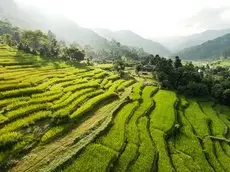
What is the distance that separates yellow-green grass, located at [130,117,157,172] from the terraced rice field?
122 mm

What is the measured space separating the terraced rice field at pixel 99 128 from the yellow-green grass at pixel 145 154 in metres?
0.12

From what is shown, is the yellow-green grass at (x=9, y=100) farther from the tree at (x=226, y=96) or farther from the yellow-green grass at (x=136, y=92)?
the tree at (x=226, y=96)

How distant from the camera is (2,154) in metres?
30.5

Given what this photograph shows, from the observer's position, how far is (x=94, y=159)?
33031 mm

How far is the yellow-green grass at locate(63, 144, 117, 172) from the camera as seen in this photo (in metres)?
31.0

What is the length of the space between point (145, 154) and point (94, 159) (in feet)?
24.9

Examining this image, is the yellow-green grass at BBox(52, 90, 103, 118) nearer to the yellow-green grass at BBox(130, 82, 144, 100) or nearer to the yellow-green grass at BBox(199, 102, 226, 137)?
the yellow-green grass at BBox(130, 82, 144, 100)

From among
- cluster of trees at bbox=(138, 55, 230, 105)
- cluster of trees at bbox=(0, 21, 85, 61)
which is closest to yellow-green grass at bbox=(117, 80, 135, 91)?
cluster of trees at bbox=(138, 55, 230, 105)

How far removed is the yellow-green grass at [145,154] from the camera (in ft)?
114

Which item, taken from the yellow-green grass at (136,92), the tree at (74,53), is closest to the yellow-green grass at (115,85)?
the yellow-green grass at (136,92)

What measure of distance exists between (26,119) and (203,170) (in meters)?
24.3

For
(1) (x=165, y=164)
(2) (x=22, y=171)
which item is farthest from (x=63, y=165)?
(1) (x=165, y=164)

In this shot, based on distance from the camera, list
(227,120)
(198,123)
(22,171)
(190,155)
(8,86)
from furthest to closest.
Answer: (227,120)
(198,123)
(8,86)
(190,155)
(22,171)

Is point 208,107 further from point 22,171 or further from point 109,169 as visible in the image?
point 22,171
